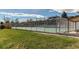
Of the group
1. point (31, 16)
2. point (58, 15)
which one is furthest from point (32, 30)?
point (58, 15)

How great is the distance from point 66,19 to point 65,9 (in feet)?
0.40

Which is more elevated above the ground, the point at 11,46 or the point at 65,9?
the point at 65,9

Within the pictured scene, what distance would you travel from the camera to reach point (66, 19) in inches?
93.6

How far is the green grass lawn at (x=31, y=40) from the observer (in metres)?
2.33

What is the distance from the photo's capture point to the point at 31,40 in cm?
235

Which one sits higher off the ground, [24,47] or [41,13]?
[41,13]

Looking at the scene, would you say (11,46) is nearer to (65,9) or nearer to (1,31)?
(1,31)

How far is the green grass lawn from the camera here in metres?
2.33

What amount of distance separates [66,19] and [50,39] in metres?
0.31
